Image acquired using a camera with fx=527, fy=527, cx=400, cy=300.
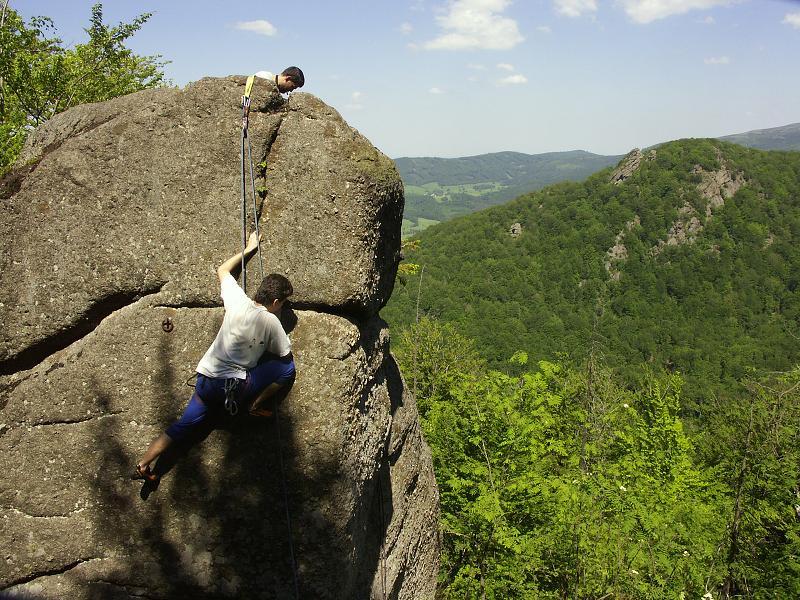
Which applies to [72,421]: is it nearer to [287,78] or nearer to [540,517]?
[287,78]

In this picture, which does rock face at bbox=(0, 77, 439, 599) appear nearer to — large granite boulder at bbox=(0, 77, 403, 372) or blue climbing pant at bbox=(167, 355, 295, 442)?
large granite boulder at bbox=(0, 77, 403, 372)

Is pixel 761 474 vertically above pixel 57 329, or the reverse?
pixel 57 329

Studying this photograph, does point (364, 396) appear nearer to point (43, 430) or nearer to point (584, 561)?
point (43, 430)

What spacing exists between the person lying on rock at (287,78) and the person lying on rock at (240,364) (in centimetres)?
206

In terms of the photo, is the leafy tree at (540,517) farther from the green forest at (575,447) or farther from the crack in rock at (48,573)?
the crack in rock at (48,573)

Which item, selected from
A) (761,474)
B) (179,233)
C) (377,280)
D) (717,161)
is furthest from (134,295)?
(717,161)

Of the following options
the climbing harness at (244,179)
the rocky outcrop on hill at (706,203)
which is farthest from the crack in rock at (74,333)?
the rocky outcrop on hill at (706,203)

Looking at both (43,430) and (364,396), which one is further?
(364,396)

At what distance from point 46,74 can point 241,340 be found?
1283cm

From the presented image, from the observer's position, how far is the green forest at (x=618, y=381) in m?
8.06

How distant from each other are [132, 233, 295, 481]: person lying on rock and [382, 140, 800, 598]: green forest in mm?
4542

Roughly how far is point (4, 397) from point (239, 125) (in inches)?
130

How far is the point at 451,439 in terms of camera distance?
31.7 feet

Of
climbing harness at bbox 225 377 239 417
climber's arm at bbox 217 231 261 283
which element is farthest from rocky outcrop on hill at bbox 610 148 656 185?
climbing harness at bbox 225 377 239 417
